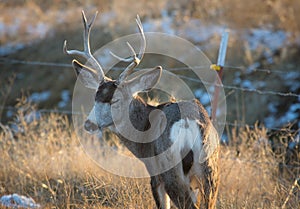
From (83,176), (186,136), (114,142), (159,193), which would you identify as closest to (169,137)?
(186,136)

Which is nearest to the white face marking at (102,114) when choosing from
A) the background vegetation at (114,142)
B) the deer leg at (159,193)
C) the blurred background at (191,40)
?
the background vegetation at (114,142)

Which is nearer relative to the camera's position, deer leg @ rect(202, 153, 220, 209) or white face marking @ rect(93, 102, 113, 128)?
deer leg @ rect(202, 153, 220, 209)

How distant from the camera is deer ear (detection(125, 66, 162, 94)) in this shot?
4184mm

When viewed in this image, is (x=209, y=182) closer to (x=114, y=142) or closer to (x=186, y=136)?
(x=186, y=136)

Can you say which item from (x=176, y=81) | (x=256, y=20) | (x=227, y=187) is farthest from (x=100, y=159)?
(x=256, y=20)

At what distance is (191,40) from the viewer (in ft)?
40.9

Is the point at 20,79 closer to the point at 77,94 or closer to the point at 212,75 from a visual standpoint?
the point at 77,94

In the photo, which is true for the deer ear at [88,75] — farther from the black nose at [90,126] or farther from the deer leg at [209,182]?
the deer leg at [209,182]

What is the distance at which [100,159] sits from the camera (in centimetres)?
634

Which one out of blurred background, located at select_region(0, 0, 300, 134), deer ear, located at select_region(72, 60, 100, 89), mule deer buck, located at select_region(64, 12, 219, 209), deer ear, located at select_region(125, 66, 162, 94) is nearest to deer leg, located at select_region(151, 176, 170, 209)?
mule deer buck, located at select_region(64, 12, 219, 209)

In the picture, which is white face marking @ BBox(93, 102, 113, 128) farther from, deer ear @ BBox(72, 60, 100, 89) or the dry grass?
the dry grass

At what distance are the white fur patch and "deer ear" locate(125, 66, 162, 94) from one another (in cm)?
62

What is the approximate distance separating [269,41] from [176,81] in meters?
3.84

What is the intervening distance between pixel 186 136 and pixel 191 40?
905 centimetres
